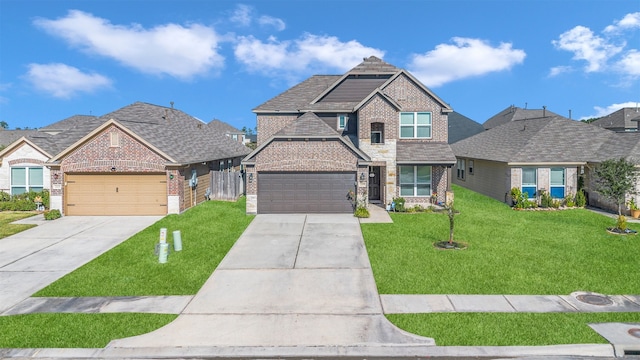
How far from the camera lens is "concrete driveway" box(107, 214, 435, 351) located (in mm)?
7230

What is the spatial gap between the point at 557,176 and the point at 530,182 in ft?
5.33

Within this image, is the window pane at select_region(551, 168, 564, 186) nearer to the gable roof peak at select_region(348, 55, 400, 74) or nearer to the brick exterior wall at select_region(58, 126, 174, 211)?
the gable roof peak at select_region(348, 55, 400, 74)

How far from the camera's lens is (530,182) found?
21.5 metres

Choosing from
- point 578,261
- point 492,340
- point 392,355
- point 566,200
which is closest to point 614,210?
point 566,200

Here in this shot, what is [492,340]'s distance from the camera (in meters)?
7.08

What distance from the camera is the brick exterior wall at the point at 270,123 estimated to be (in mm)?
26125

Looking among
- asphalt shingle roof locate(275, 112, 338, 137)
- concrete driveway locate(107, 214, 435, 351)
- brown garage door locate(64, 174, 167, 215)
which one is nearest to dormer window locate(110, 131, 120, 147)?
brown garage door locate(64, 174, 167, 215)

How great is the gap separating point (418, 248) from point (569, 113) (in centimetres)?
3353

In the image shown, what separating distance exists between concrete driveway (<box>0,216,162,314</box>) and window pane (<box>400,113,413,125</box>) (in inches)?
580

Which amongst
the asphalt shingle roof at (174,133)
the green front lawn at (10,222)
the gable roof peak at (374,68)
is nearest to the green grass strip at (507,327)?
the asphalt shingle roof at (174,133)

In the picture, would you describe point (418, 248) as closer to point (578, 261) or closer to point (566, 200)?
point (578, 261)

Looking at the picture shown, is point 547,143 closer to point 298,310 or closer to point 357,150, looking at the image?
point 357,150

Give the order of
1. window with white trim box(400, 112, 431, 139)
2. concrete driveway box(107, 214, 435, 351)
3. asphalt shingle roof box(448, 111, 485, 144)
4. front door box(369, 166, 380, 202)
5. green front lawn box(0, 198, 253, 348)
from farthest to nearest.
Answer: asphalt shingle roof box(448, 111, 485, 144)
front door box(369, 166, 380, 202)
window with white trim box(400, 112, 431, 139)
green front lawn box(0, 198, 253, 348)
concrete driveway box(107, 214, 435, 351)

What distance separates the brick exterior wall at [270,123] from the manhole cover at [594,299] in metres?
20.2
